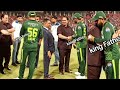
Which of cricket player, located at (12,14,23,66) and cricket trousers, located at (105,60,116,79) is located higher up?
cricket player, located at (12,14,23,66)

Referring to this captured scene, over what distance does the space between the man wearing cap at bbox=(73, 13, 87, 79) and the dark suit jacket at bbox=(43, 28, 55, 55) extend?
0.34 metres

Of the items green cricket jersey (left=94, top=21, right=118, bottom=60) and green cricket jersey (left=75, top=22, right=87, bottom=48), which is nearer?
green cricket jersey (left=94, top=21, right=118, bottom=60)

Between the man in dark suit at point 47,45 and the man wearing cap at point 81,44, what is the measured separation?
35cm

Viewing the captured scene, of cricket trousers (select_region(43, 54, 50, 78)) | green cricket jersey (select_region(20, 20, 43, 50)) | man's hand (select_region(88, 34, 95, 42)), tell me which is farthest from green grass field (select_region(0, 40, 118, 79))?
man's hand (select_region(88, 34, 95, 42))

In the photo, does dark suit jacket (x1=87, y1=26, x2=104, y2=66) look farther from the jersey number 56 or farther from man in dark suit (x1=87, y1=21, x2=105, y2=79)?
the jersey number 56

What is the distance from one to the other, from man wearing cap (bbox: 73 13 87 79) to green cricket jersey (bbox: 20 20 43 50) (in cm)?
52

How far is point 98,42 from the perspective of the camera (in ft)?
18.5

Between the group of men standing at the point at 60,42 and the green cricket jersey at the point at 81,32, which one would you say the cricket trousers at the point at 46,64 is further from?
the green cricket jersey at the point at 81,32

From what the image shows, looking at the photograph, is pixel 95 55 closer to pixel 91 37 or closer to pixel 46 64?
pixel 91 37

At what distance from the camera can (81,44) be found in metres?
5.71

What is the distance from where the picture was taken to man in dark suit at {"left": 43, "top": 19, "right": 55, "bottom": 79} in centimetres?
569

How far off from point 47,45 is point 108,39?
0.86 metres

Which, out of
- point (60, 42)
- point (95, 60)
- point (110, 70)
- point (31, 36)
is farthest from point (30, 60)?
point (110, 70)
